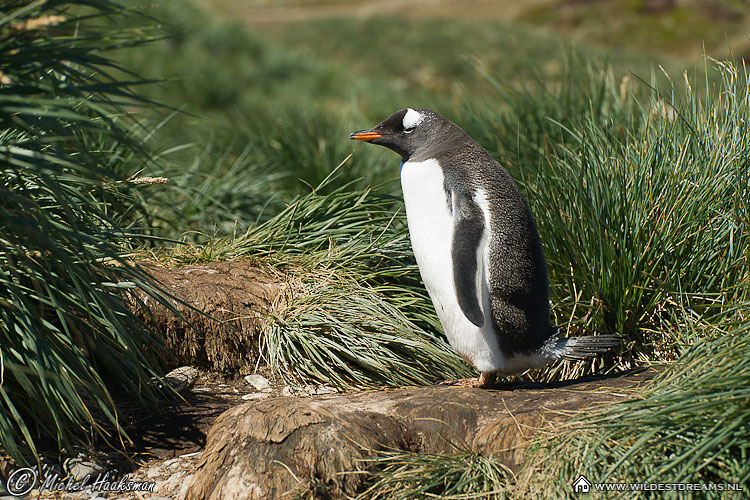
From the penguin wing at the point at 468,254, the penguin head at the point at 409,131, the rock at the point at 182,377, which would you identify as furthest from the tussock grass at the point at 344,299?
the penguin wing at the point at 468,254

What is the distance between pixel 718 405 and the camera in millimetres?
1716

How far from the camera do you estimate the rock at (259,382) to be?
9.30ft

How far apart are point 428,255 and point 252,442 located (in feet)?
3.19

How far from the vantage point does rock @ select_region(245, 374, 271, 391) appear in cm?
283

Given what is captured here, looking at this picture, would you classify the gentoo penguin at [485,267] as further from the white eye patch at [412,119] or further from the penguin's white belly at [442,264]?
the white eye patch at [412,119]

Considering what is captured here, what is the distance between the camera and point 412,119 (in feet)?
9.21

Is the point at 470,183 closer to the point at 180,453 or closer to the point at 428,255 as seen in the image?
the point at 428,255

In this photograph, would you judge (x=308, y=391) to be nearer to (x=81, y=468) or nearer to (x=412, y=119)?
(x=81, y=468)

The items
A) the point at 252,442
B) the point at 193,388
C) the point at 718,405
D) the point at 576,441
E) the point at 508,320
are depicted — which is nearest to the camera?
the point at 718,405

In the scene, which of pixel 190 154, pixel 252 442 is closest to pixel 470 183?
pixel 252 442

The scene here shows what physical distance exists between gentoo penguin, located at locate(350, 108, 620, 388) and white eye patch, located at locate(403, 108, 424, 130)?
26 cm

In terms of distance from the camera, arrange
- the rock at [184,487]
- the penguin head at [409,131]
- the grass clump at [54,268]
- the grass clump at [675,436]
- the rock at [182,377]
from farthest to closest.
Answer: the penguin head at [409,131]
the rock at [182,377]
the rock at [184,487]
the grass clump at [54,268]
the grass clump at [675,436]

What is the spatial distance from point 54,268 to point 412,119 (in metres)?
1.51

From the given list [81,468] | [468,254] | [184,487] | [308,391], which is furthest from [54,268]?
[468,254]
